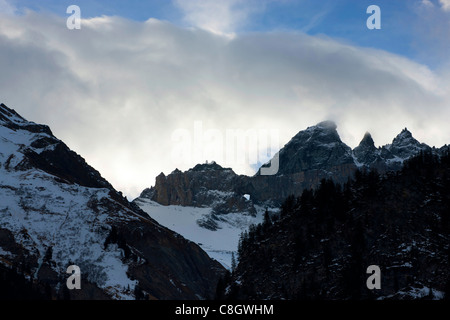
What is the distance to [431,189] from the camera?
195 meters

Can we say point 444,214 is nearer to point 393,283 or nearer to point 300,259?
point 393,283

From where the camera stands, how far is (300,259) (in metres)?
194

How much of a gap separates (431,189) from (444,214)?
40.2 feet

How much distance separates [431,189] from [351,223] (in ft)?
75.4
